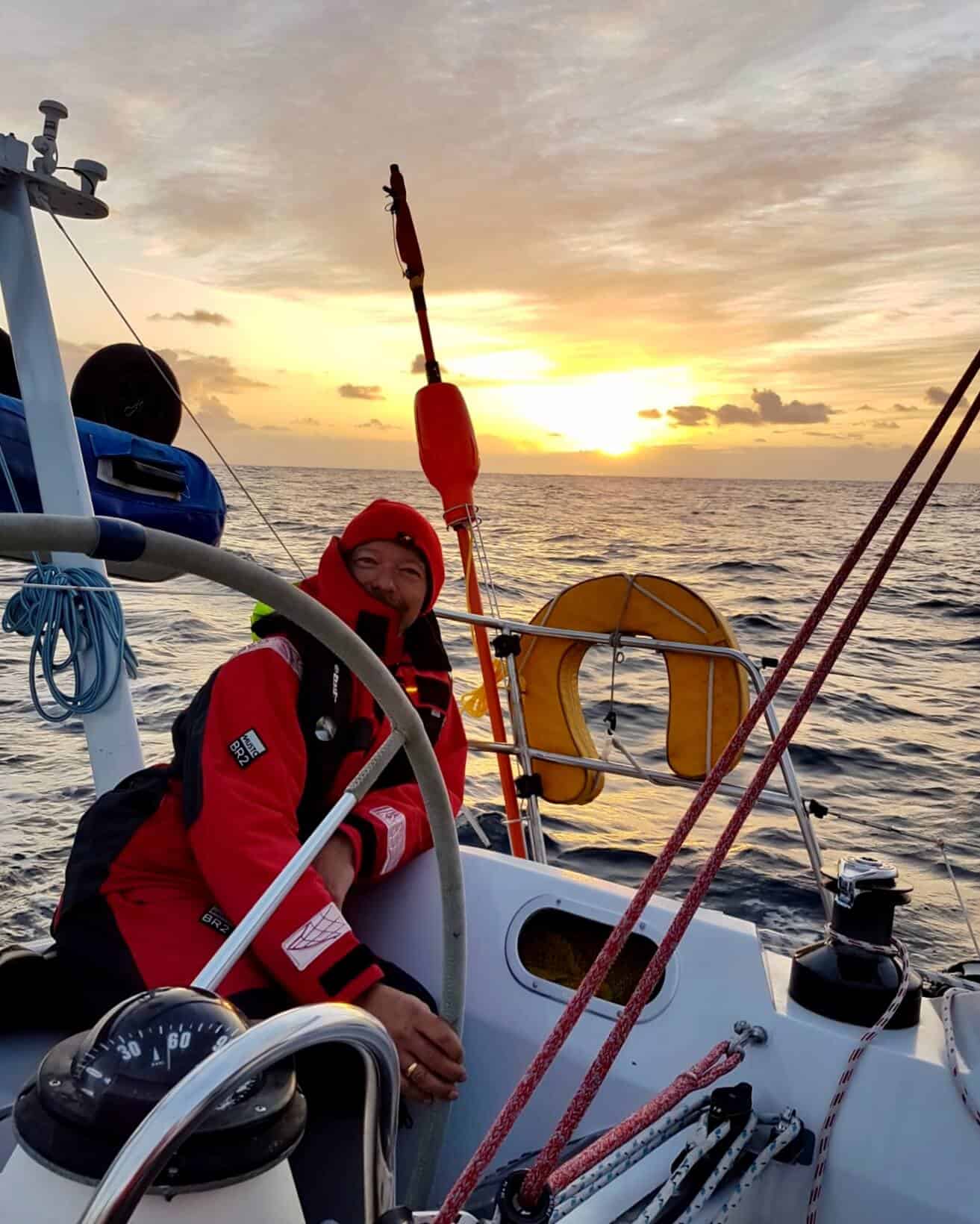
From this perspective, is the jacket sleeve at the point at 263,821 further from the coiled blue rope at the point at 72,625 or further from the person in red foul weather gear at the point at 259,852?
the coiled blue rope at the point at 72,625

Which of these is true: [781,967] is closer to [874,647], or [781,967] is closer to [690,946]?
[690,946]

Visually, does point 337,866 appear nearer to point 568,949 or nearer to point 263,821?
point 263,821

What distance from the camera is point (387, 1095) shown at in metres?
0.81

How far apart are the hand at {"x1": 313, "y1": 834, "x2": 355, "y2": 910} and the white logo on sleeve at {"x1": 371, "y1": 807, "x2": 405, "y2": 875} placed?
10 centimetres

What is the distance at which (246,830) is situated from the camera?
1.56m

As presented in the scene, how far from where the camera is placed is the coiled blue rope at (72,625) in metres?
2.27

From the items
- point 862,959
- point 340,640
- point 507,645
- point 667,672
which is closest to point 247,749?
point 340,640

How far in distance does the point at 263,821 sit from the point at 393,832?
1.19 ft

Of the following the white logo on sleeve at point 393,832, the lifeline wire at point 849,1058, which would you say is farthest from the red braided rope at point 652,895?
the white logo on sleeve at point 393,832

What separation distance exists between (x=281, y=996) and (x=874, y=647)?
8.91 metres

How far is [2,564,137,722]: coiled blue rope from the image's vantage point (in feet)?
7.46

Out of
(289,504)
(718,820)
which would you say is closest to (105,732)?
(718,820)

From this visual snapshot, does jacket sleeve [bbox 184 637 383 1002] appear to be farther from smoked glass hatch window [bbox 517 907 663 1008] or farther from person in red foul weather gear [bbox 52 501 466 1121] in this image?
smoked glass hatch window [bbox 517 907 663 1008]

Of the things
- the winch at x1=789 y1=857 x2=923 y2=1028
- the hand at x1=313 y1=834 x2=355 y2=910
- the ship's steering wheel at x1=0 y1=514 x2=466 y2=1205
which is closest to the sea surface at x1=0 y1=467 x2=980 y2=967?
the winch at x1=789 y1=857 x2=923 y2=1028
